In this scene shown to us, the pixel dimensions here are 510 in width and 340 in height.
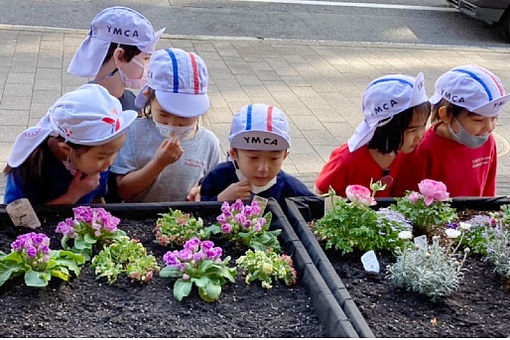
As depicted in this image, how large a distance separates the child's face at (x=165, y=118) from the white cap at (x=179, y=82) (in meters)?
0.05

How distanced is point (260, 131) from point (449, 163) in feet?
3.38

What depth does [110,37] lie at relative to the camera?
3.26 m

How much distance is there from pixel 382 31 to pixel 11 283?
8.40m

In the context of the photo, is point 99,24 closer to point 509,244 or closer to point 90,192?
point 90,192

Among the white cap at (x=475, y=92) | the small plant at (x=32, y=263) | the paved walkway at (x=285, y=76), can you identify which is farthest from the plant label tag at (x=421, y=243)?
the paved walkway at (x=285, y=76)

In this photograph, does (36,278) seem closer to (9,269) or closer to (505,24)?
(9,269)

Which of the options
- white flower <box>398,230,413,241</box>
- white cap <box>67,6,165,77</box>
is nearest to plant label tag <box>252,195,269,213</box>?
white flower <box>398,230,413,241</box>

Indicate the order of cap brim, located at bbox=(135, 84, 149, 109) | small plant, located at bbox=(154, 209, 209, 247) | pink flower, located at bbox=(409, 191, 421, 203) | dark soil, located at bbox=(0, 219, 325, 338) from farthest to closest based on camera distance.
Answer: cap brim, located at bbox=(135, 84, 149, 109)
pink flower, located at bbox=(409, 191, 421, 203)
small plant, located at bbox=(154, 209, 209, 247)
dark soil, located at bbox=(0, 219, 325, 338)

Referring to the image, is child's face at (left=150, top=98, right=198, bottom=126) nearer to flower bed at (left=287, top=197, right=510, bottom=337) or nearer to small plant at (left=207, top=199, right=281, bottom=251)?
small plant at (left=207, top=199, right=281, bottom=251)

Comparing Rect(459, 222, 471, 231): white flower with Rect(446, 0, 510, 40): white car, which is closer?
Rect(459, 222, 471, 231): white flower

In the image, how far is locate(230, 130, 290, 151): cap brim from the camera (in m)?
2.65

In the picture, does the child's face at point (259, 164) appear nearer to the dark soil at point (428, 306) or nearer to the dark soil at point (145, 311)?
the dark soil at point (428, 306)

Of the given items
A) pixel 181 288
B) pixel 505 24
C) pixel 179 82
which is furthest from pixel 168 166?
pixel 505 24

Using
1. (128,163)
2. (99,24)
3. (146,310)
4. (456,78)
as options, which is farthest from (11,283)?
(456,78)
